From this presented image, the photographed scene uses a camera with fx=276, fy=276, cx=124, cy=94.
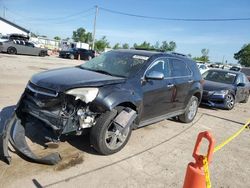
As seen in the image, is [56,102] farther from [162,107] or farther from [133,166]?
[162,107]

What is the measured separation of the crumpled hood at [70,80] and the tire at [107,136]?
0.57m

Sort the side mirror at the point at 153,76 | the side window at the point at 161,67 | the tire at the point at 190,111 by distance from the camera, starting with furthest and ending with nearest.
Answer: the tire at the point at 190,111 < the side window at the point at 161,67 < the side mirror at the point at 153,76

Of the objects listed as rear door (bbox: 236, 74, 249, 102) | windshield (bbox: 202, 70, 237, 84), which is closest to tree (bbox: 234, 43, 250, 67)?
rear door (bbox: 236, 74, 249, 102)

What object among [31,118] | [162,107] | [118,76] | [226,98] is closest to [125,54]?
[118,76]

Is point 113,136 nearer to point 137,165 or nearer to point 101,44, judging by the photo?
point 137,165

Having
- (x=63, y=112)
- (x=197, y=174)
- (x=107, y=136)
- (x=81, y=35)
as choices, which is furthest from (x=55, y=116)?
(x=81, y=35)

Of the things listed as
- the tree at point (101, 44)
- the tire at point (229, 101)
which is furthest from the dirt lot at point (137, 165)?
the tree at point (101, 44)

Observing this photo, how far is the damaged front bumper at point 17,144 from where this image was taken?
409 cm

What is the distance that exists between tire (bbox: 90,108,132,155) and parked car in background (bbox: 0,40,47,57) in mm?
22845

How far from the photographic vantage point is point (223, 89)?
10.2 m

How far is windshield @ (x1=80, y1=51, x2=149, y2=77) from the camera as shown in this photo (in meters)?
5.43

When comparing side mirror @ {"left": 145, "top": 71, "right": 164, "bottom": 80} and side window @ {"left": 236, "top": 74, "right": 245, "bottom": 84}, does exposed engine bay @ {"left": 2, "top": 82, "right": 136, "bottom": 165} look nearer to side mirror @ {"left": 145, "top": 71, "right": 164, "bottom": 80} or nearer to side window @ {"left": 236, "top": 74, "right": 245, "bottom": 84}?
side mirror @ {"left": 145, "top": 71, "right": 164, "bottom": 80}

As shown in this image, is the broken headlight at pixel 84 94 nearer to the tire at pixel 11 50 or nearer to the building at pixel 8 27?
the tire at pixel 11 50

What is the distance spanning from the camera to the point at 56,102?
430 centimetres
